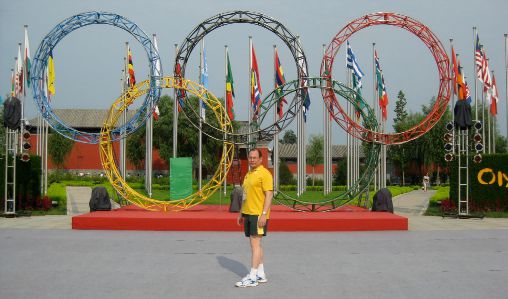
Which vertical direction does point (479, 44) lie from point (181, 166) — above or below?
above

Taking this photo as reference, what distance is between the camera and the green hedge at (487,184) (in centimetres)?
1859

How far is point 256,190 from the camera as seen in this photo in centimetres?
721

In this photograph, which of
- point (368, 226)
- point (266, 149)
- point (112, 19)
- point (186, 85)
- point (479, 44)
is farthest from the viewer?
point (266, 149)

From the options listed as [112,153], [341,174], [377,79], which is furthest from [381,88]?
[341,174]

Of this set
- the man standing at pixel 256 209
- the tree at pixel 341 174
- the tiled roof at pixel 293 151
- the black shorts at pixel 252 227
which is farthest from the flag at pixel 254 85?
the tiled roof at pixel 293 151

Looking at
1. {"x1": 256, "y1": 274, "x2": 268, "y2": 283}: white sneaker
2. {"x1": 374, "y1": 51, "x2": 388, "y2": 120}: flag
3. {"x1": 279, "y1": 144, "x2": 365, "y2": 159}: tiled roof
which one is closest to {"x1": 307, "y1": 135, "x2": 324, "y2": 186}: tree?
{"x1": 279, "y1": 144, "x2": 365, "y2": 159}: tiled roof

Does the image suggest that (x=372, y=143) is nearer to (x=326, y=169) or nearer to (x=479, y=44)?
(x=479, y=44)

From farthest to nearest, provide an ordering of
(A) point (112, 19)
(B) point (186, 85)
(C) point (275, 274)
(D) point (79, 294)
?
1. (A) point (112, 19)
2. (B) point (186, 85)
3. (C) point (275, 274)
4. (D) point (79, 294)

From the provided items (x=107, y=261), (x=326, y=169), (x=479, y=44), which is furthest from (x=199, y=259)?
(x=326, y=169)

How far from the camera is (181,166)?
18062mm

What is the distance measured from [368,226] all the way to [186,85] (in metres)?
7.45

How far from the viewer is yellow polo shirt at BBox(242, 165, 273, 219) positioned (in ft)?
23.6

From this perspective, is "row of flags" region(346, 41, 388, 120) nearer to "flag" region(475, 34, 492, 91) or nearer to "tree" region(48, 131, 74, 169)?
"flag" region(475, 34, 492, 91)

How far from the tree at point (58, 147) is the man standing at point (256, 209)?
5053cm
